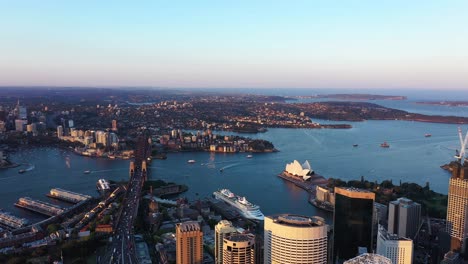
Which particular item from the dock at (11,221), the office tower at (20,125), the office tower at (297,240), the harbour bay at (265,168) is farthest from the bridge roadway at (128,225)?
the office tower at (20,125)

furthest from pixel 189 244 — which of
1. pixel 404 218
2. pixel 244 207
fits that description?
pixel 404 218

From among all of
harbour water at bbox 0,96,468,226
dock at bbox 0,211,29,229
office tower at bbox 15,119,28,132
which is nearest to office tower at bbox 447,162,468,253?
harbour water at bbox 0,96,468,226

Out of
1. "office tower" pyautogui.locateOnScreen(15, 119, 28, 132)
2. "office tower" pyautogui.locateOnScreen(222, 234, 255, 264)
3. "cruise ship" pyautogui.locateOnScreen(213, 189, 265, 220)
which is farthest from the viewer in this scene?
"office tower" pyautogui.locateOnScreen(15, 119, 28, 132)

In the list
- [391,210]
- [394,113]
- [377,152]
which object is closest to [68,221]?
[391,210]

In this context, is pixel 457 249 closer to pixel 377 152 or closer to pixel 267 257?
pixel 267 257

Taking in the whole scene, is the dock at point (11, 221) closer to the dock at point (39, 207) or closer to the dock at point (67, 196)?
the dock at point (39, 207)

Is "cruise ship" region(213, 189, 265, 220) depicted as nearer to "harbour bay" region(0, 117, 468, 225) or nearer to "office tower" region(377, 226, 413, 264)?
"harbour bay" region(0, 117, 468, 225)
